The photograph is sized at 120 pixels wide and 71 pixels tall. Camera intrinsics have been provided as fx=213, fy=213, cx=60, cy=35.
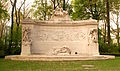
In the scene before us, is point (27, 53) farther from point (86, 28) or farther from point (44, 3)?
point (44, 3)

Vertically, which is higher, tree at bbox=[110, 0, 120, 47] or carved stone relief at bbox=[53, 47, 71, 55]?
tree at bbox=[110, 0, 120, 47]

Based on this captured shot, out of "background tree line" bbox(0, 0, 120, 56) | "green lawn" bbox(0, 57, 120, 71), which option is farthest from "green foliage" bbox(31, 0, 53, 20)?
"green lawn" bbox(0, 57, 120, 71)

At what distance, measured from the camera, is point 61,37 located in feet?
73.8

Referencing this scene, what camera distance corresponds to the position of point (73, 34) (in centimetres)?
2259

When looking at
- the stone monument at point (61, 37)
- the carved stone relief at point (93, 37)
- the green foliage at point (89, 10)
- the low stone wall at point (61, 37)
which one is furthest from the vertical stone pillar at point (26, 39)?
the green foliage at point (89, 10)

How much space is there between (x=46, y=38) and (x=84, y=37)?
3983 millimetres

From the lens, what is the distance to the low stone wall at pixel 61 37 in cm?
2148

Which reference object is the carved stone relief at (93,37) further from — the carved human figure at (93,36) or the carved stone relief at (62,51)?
the carved stone relief at (62,51)

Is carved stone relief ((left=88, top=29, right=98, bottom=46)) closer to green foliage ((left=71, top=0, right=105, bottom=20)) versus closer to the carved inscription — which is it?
the carved inscription

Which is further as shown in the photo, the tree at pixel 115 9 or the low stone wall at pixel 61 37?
the tree at pixel 115 9

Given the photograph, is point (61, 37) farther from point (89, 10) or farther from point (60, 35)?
point (89, 10)

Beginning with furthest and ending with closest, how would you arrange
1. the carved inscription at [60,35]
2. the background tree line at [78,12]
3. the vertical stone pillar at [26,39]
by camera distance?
the background tree line at [78,12]
the carved inscription at [60,35]
the vertical stone pillar at [26,39]

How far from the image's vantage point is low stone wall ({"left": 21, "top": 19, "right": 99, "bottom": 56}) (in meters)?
21.5

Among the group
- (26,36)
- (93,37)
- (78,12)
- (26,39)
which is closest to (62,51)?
(93,37)
